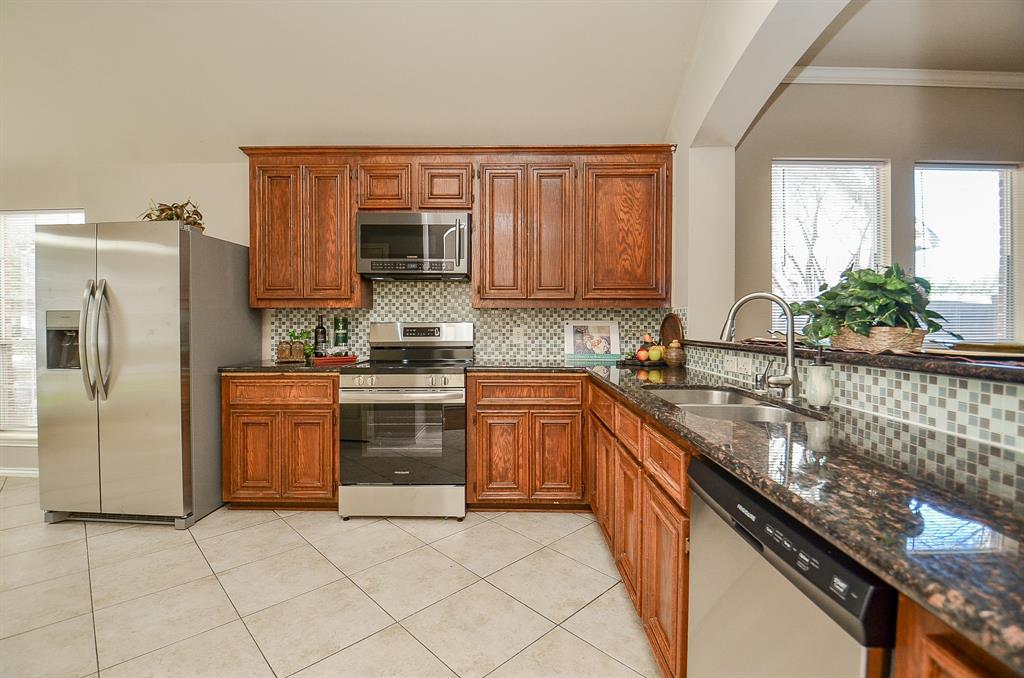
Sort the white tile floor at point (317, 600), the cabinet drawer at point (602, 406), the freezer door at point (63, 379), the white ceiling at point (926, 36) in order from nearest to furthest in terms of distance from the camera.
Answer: the white tile floor at point (317, 600) < the cabinet drawer at point (602, 406) < the white ceiling at point (926, 36) < the freezer door at point (63, 379)

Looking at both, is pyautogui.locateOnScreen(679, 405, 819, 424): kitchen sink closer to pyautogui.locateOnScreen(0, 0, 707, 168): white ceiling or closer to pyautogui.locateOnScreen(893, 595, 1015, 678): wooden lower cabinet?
pyautogui.locateOnScreen(893, 595, 1015, 678): wooden lower cabinet

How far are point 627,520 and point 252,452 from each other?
96.7 inches

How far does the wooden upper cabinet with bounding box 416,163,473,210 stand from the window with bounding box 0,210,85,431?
3.29 meters

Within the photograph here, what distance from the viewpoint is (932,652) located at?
0.55 m

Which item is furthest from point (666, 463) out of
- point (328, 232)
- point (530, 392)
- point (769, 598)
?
point (328, 232)

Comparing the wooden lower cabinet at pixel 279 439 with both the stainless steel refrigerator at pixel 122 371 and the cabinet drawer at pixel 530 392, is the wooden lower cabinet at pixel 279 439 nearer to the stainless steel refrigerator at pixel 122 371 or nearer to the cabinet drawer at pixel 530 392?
the stainless steel refrigerator at pixel 122 371

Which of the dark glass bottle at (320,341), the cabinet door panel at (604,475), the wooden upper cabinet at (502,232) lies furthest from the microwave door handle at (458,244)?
the cabinet door panel at (604,475)

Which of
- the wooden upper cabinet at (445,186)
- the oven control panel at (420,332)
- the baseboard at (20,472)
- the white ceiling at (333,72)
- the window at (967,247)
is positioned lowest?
the baseboard at (20,472)

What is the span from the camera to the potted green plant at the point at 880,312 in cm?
138

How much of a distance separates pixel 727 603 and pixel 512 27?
2981 mm

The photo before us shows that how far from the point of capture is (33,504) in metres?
3.12

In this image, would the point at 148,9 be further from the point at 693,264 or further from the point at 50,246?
the point at 693,264

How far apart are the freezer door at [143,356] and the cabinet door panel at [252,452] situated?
297 millimetres

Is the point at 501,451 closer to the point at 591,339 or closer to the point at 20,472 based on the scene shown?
the point at 591,339
